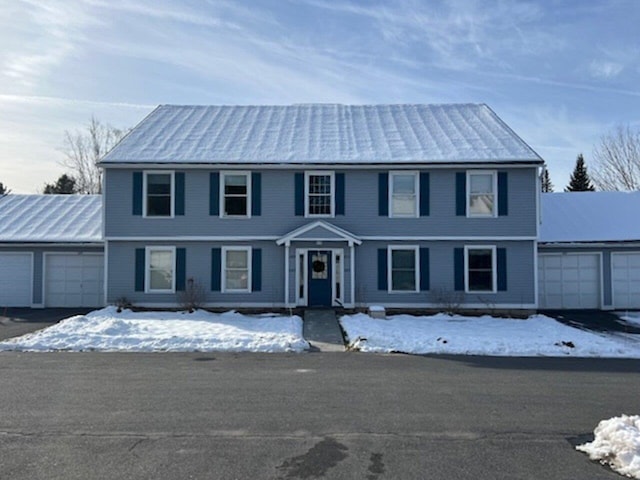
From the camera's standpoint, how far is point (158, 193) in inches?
690

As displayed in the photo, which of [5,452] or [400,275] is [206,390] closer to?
[5,452]

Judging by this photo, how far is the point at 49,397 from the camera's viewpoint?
7.41 meters

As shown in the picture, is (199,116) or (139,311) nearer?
(139,311)

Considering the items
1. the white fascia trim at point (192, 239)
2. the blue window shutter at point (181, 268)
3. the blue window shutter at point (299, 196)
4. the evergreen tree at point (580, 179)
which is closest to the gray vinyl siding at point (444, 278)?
the blue window shutter at point (299, 196)

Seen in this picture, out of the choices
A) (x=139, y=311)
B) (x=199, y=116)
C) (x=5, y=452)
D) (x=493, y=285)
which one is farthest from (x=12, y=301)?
(x=493, y=285)

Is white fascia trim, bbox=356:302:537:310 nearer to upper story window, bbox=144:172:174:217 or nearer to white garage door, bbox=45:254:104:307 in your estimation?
upper story window, bbox=144:172:174:217

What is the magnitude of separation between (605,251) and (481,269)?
5.51 m

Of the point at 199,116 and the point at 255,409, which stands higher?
the point at 199,116

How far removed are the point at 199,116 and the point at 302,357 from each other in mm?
13917

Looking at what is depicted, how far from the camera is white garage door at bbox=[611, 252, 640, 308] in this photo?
1894 centimetres

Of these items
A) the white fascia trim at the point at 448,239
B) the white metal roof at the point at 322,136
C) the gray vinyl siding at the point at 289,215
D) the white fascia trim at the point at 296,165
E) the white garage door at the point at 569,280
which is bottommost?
the white garage door at the point at 569,280

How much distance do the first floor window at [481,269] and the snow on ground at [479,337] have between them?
1502mm

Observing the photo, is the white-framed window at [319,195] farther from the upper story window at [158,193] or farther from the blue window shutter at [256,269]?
the upper story window at [158,193]

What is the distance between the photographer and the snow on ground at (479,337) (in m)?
11.6
